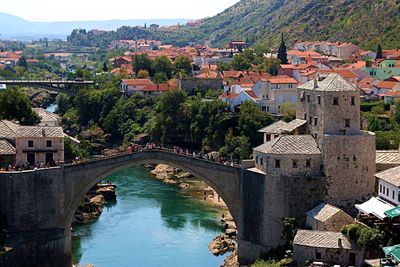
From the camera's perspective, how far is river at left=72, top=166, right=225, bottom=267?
187 ft

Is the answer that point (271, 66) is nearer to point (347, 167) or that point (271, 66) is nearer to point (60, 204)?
point (347, 167)

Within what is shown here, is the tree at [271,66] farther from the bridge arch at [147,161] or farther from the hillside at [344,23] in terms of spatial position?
the bridge arch at [147,161]

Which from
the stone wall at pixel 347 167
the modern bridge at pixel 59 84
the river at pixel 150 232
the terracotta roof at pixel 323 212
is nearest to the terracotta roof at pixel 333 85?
the stone wall at pixel 347 167

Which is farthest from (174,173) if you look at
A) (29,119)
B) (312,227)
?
(312,227)

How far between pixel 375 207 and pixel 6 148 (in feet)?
81.0

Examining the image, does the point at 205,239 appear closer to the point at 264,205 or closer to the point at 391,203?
the point at 264,205

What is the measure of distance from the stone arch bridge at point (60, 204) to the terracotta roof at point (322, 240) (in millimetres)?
5327

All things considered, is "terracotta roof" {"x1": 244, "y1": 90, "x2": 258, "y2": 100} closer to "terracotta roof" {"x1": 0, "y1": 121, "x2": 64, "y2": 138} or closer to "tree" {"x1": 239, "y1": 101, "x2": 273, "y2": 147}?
"tree" {"x1": 239, "y1": 101, "x2": 273, "y2": 147}

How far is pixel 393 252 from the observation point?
42625 millimetres

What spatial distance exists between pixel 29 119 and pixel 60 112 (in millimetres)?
54472

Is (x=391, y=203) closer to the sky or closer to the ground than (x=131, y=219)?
closer to the sky

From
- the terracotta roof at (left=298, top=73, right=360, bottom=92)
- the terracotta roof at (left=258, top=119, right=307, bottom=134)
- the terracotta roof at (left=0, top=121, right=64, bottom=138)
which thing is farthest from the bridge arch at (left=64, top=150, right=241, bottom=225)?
the terracotta roof at (left=298, top=73, right=360, bottom=92)

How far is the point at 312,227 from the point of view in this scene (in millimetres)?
49344

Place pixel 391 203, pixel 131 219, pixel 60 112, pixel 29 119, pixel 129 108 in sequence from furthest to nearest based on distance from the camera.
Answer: pixel 60 112
pixel 129 108
pixel 29 119
pixel 131 219
pixel 391 203
